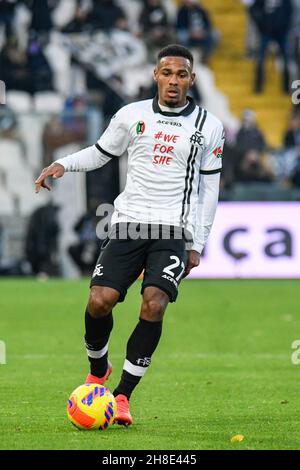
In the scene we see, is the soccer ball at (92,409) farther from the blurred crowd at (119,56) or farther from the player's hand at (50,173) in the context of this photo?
the blurred crowd at (119,56)

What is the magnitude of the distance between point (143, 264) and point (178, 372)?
300 cm

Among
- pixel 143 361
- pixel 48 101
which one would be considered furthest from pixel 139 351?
pixel 48 101

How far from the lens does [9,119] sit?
22.8 meters

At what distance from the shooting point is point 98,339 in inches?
321

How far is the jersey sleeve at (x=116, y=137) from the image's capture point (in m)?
8.21

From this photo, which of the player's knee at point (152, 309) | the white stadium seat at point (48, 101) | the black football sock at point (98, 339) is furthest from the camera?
the white stadium seat at point (48, 101)

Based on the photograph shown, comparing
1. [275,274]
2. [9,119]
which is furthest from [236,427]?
[9,119]

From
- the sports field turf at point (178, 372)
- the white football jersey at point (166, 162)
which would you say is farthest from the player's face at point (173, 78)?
the sports field turf at point (178, 372)

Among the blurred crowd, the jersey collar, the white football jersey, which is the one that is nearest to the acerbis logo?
the white football jersey

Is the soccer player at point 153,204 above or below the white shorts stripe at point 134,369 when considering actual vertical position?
above

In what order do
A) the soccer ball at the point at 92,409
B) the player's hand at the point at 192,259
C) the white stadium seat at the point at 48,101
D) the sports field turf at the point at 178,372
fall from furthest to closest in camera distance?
the white stadium seat at the point at 48,101
the player's hand at the point at 192,259
the soccer ball at the point at 92,409
the sports field turf at the point at 178,372

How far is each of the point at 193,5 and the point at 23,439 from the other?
21.0m

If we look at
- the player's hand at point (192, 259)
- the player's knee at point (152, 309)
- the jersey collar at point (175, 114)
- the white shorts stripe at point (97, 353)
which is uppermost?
the jersey collar at point (175, 114)

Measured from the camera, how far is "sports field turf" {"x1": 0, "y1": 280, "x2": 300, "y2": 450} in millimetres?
7406
